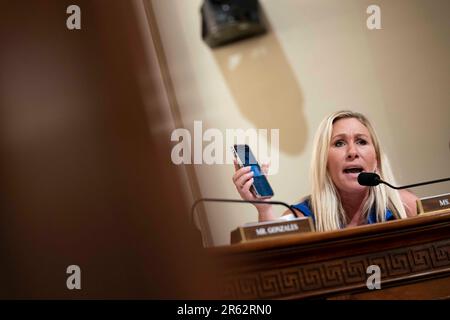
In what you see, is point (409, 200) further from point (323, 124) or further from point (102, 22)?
point (102, 22)

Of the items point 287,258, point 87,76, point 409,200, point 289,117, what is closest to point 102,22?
point 87,76

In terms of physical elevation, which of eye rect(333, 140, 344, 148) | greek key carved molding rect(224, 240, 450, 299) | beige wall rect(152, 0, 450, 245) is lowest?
greek key carved molding rect(224, 240, 450, 299)

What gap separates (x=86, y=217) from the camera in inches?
92.8

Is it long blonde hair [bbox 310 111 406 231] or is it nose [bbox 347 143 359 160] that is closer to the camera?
long blonde hair [bbox 310 111 406 231]

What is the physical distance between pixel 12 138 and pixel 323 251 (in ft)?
4.31

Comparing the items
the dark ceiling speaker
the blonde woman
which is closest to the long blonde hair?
the blonde woman

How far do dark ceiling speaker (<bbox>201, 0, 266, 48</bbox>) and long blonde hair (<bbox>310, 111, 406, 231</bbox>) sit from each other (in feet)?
2.05

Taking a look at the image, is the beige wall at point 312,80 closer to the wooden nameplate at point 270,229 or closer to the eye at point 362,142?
the eye at point 362,142

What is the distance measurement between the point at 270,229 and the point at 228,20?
1214 millimetres

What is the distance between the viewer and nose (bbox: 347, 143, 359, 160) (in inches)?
111

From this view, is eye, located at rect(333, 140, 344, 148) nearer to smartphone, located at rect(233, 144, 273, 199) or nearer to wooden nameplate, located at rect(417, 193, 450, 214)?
smartphone, located at rect(233, 144, 273, 199)

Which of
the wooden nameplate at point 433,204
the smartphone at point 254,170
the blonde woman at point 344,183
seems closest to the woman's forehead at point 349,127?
the blonde woman at point 344,183

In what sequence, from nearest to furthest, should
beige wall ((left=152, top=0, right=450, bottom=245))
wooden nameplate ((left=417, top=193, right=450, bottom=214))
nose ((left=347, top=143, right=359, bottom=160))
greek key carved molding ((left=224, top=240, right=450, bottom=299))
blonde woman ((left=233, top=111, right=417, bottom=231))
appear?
1. greek key carved molding ((left=224, top=240, right=450, bottom=299))
2. wooden nameplate ((left=417, top=193, right=450, bottom=214))
3. blonde woman ((left=233, top=111, right=417, bottom=231))
4. nose ((left=347, top=143, right=359, bottom=160))
5. beige wall ((left=152, top=0, right=450, bottom=245))

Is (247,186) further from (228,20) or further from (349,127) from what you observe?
(228,20)
